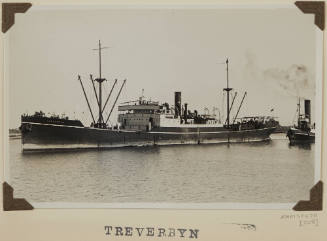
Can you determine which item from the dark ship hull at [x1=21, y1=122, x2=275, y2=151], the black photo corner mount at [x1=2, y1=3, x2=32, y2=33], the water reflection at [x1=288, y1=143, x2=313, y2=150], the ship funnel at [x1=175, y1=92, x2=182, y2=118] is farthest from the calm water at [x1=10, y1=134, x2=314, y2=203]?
the black photo corner mount at [x1=2, y1=3, x2=32, y2=33]

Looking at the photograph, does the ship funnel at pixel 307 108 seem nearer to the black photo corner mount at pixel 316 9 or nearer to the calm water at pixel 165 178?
the calm water at pixel 165 178

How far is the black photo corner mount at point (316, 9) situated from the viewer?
2174 mm

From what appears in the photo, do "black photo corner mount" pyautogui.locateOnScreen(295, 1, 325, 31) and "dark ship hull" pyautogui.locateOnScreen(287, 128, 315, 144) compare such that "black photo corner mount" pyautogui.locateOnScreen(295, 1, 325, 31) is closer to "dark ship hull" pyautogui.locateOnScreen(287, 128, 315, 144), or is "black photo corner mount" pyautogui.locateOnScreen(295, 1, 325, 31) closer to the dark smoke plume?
the dark smoke plume

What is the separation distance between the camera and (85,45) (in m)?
2.24

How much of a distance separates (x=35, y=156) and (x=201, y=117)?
869 mm

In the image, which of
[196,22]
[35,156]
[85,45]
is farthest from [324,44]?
[35,156]

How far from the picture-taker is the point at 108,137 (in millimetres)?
2412

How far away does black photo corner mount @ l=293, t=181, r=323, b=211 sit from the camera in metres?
2.17

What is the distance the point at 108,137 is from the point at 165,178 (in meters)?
0.41

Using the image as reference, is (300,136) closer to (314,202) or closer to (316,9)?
(314,202)

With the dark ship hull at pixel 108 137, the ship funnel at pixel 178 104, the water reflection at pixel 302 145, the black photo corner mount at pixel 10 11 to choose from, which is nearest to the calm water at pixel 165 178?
the water reflection at pixel 302 145

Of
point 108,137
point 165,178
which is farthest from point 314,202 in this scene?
point 108,137

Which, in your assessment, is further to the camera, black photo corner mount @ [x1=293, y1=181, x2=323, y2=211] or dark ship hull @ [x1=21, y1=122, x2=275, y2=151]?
dark ship hull @ [x1=21, y1=122, x2=275, y2=151]

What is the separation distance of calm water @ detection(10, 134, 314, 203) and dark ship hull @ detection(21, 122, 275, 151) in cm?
11
